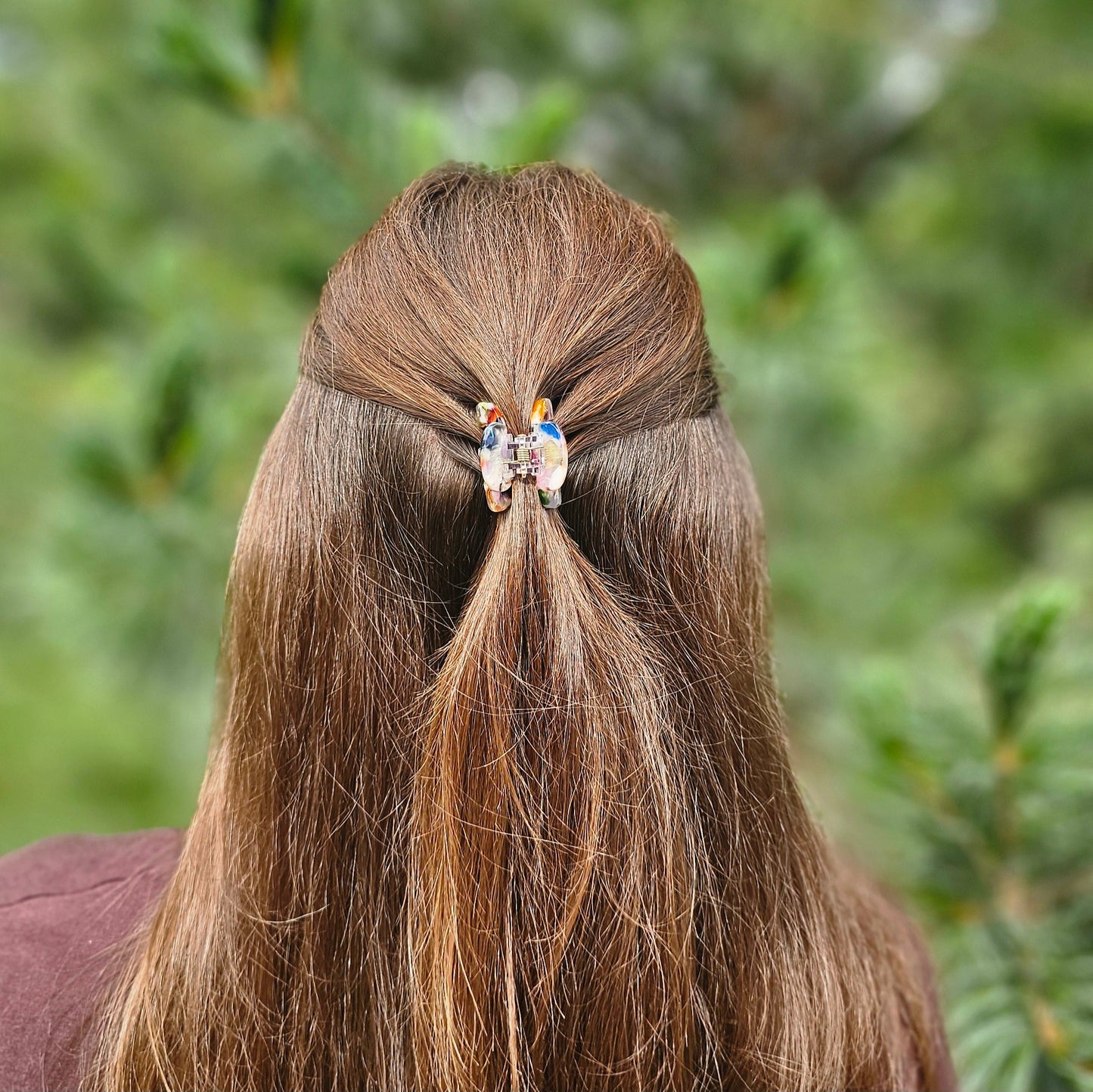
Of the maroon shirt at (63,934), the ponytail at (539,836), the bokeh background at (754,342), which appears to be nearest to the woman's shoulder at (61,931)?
the maroon shirt at (63,934)

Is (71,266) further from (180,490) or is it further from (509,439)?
(509,439)

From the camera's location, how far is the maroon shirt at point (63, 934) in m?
0.70

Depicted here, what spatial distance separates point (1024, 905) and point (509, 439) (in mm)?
881

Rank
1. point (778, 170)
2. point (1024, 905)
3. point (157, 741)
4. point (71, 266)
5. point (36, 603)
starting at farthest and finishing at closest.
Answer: point (157, 741) < point (778, 170) < point (71, 266) < point (36, 603) < point (1024, 905)

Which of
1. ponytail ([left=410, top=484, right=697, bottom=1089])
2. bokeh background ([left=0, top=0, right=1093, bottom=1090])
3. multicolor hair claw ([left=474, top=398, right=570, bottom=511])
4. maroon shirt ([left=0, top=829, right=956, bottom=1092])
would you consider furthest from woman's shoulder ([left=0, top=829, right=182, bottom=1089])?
bokeh background ([left=0, top=0, right=1093, bottom=1090])

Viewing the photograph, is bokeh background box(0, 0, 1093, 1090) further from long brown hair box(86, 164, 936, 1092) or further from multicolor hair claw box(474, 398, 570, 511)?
multicolor hair claw box(474, 398, 570, 511)

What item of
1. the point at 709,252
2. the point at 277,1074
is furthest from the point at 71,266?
the point at 277,1074

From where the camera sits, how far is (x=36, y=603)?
1.81m

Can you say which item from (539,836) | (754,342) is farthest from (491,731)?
(754,342)

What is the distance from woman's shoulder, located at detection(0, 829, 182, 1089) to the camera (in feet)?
2.31

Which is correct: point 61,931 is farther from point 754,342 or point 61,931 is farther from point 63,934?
point 754,342

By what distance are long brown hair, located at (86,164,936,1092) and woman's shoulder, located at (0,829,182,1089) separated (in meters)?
0.03

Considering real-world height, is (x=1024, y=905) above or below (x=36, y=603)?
below

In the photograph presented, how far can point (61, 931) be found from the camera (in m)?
0.77
